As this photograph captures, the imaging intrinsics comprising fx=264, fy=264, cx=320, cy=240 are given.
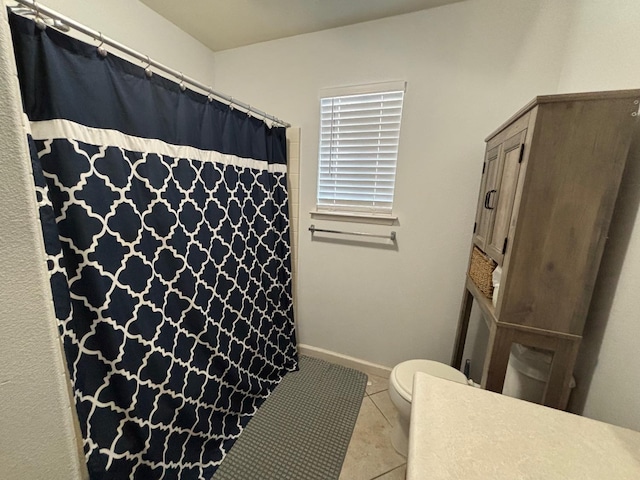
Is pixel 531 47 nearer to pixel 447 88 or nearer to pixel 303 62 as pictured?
pixel 447 88

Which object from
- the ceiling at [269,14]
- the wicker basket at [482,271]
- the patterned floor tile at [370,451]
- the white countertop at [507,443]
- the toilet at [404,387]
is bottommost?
the patterned floor tile at [370,451]

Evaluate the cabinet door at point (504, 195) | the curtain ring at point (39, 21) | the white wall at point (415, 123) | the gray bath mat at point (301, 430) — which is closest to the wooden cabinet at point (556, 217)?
the cabinet door at point (504, 195)

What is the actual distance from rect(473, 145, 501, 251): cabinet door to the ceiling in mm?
897

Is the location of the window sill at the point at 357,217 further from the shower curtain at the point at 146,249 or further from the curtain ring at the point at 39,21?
the curtain ring at the point at 39,21

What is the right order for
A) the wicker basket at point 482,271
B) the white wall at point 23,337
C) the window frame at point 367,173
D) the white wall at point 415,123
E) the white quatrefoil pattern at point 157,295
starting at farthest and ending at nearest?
the window frame at point 367,173 < the white wall at point 415,123 < the wicker basket at point 482,271 < the white quatrefoil pattern at point 157,295 < the white wall at point 23,337

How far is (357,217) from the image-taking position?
182 centimetres

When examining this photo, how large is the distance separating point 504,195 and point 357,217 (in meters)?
0.90

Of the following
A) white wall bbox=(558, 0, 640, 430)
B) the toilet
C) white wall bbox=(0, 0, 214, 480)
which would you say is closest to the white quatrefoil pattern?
white wall bbox=(0, 0, 214, 480)

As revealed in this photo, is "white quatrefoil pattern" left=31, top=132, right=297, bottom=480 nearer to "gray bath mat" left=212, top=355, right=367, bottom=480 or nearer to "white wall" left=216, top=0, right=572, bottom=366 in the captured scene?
"gray bath mat" left=212, top=355, right=367, bottom=480

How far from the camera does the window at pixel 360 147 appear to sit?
5.42ft

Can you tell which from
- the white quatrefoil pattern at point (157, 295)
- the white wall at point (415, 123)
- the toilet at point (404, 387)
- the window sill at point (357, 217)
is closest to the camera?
the white quatrefoil pattern at point (157, 295)

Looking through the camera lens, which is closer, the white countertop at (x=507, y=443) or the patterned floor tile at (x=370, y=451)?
the white countertop at (x=507, y=443)

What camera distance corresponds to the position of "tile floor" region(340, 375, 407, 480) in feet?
4.28

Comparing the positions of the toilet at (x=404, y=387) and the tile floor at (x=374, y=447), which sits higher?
the toilet at (x=404, y=387)
